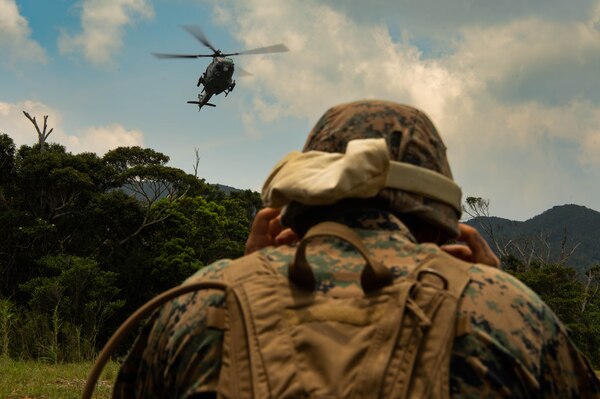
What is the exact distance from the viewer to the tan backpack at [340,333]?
122 centimetres

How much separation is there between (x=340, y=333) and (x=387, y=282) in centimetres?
12

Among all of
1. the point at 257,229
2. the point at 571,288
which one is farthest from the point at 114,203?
the point at 257,229

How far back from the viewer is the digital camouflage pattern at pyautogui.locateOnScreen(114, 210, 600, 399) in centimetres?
131

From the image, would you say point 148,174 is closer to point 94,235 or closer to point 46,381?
point 94,235

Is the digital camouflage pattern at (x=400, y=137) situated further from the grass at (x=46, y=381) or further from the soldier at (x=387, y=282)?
the grass at (x=46, y=381)

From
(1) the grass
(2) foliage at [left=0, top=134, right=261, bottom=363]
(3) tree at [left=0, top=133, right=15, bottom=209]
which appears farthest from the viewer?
(3) tree at [left=0, top=133, right=15, bottom=209]

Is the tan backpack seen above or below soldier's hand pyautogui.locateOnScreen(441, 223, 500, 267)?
below

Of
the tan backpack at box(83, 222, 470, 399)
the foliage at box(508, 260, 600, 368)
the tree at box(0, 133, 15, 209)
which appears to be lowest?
the tan backpack at box(83, 222, 470, 399)

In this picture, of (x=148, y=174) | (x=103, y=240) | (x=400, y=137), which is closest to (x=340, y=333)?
(x=400, y=137)

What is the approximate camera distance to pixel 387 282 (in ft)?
4.27

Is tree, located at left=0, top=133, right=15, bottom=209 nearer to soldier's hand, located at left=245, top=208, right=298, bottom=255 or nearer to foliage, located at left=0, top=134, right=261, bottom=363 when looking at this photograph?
foliage, located at left=0, top=134, right=261, bottom=363

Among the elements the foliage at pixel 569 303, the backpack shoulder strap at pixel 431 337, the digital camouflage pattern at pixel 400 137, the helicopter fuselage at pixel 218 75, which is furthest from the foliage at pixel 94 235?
the backpack shoulder strap at pixel 431 337

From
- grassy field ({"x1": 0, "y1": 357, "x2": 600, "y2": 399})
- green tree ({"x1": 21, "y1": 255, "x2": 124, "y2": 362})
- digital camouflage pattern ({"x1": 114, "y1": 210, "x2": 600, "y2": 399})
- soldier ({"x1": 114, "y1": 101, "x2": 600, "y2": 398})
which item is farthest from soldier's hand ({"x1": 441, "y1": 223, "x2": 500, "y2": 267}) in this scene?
green tree ({"x1": 21, "y1": 255, "x2": 124, "y2": 362})

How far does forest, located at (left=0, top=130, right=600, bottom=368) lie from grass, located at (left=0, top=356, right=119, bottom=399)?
40.2 feet
